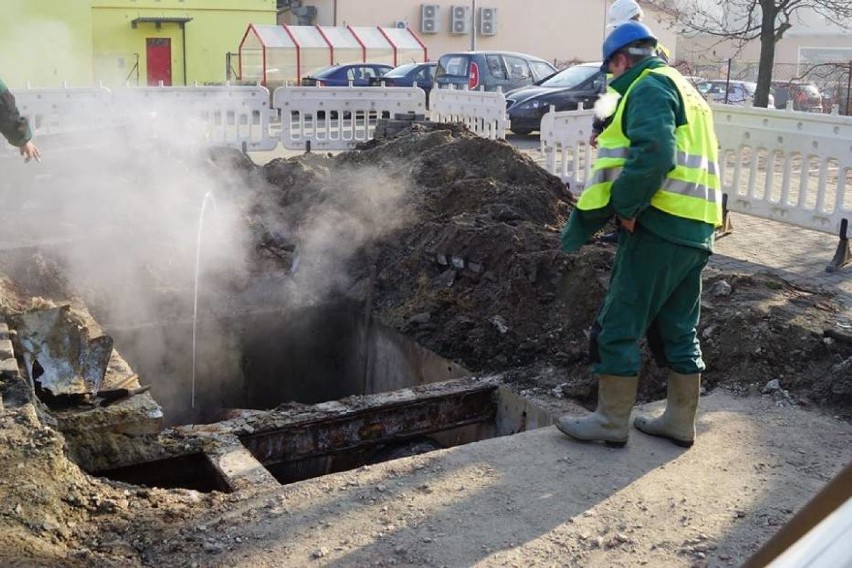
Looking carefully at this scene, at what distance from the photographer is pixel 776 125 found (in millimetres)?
9172

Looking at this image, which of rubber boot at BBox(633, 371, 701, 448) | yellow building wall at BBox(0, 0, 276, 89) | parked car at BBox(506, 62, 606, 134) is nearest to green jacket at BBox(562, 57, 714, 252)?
rubber boot at BBox(633, 371, 701, 448)

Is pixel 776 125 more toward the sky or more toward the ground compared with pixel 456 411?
more toward the sky

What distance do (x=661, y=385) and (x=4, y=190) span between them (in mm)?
6427

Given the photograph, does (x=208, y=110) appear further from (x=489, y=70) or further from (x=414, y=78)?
(x=414, y=78)

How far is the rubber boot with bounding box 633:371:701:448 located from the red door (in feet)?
113

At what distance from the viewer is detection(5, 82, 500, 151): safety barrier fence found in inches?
516

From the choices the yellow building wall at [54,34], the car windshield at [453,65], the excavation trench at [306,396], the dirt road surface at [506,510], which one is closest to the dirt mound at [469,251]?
the excavation trench at [306,396]

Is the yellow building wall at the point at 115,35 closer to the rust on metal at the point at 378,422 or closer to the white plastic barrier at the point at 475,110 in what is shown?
the white plastic barrier at the point at 475,110

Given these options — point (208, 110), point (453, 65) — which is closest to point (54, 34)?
point (453, 65)

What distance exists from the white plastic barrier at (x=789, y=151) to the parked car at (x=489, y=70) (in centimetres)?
1230

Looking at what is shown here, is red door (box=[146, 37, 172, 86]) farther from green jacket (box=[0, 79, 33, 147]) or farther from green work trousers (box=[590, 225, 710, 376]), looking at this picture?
green work trousers (box=[590, 225, 710, 376])

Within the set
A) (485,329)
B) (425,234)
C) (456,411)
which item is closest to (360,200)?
(425,234)

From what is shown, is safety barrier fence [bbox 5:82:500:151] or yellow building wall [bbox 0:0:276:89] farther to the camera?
yellow building wall [bbox 0:0:276:89]

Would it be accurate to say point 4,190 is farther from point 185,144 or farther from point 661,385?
point 661,385
